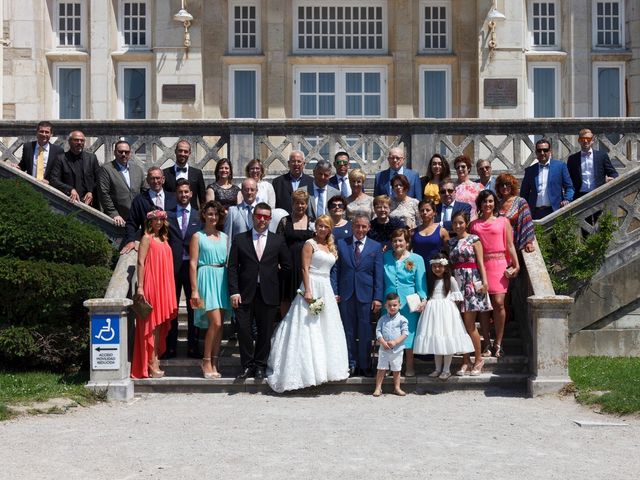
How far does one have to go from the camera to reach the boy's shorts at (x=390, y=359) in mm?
12836

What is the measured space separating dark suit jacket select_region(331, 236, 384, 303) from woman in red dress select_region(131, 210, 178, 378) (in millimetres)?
1857

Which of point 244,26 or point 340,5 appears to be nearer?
point 340,5

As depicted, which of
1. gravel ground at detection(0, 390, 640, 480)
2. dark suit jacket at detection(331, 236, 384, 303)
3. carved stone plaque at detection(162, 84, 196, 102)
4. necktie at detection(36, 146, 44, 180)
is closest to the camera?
gravel ground at detection(0, 390, 640, 480)

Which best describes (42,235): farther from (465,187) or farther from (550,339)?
(550,339)

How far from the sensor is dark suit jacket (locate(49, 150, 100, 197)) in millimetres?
15281

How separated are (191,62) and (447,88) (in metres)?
4.98

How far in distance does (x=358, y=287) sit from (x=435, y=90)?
1059 cm

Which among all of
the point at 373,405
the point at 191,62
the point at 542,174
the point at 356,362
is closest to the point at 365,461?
the point at 373,405

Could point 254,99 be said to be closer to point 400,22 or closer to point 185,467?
point 400,22

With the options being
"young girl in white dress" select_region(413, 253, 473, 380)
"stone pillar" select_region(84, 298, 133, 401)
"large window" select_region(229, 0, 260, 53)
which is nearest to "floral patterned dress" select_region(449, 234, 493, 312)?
"young girl in white dress" select_region(413, 253, 473, 380)

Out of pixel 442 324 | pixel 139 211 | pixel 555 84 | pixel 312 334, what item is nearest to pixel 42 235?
pixel 139 211

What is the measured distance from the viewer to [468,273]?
1320 cm

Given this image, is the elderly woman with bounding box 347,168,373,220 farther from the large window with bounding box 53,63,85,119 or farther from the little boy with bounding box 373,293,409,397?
the large window with bounding box 53,63,85,119

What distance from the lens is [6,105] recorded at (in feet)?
73.4
